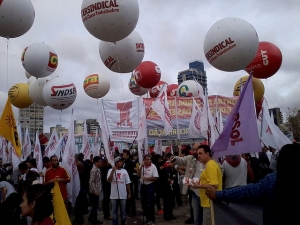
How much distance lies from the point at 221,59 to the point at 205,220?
3.97 metres

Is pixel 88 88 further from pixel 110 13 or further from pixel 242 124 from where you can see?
pixel 242 124

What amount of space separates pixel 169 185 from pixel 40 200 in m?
6.59

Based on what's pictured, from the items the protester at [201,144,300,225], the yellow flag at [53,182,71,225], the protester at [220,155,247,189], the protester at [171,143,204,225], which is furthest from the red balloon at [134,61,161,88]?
the protester at [201,144,300,225]

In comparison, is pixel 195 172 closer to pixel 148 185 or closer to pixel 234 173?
pixel 234 173

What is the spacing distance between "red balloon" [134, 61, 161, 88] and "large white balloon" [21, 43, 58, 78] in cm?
321

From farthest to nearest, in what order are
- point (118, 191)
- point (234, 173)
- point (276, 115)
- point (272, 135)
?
1. point (276, 115)
2. point (272, 135)
3. point (118, 191)
4. point (234, 173)

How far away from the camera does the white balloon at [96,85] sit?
12.6 metres

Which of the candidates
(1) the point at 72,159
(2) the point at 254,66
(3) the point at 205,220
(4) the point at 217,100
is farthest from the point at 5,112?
(4) the point at 217,100

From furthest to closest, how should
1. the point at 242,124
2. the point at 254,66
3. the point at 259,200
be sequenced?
the point at 254,66, the point at 242,124, the point at 259,200

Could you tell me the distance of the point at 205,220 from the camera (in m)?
5.34

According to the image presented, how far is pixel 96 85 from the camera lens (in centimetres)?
1252

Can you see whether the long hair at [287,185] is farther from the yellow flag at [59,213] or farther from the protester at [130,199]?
the protester at [130,199]

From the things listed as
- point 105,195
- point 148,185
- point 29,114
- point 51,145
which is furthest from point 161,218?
point 29,114

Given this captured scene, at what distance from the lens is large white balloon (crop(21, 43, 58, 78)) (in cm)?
973
